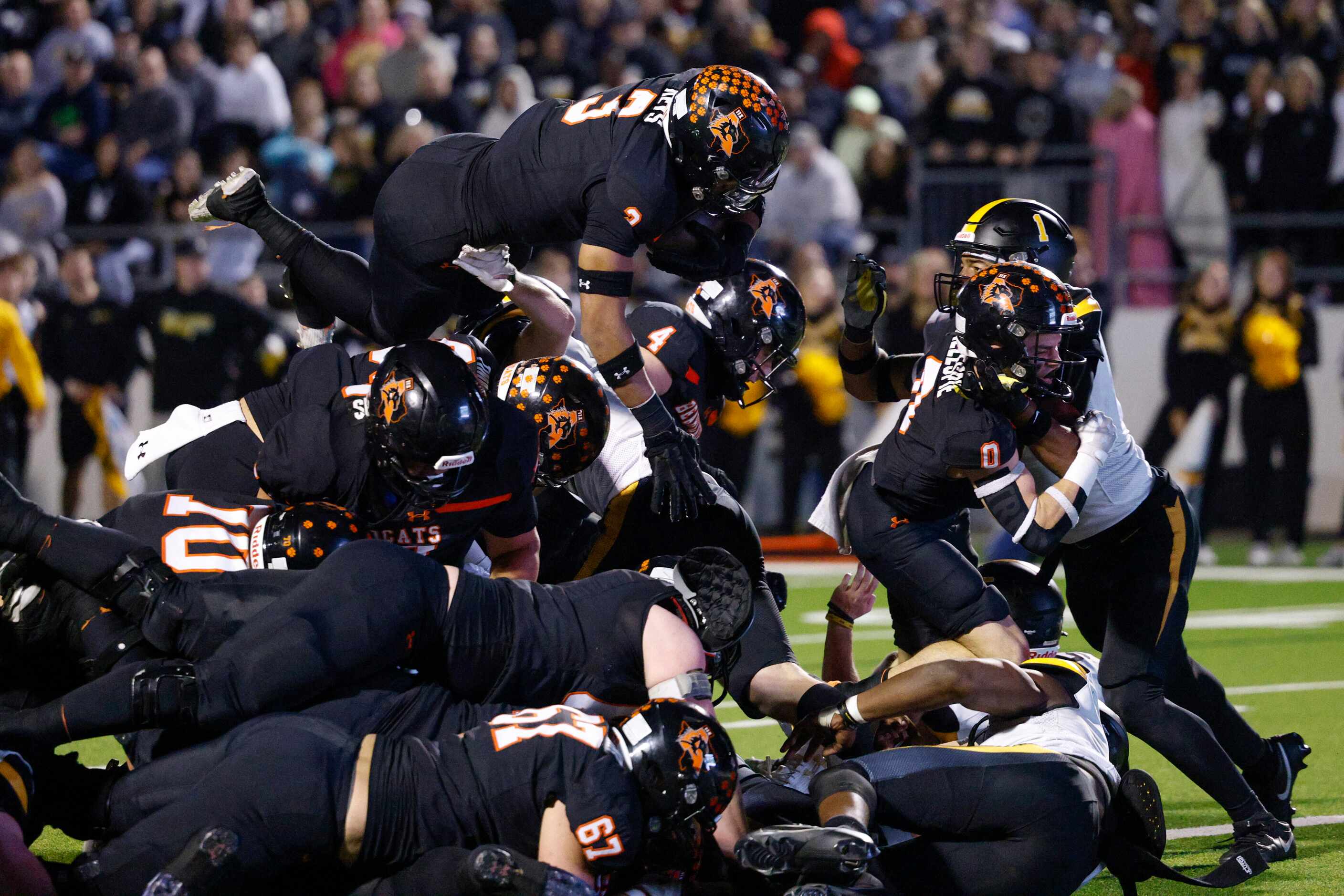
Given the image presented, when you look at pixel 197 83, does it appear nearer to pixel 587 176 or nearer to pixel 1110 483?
pixel 587 176

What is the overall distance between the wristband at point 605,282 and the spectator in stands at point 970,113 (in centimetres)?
820

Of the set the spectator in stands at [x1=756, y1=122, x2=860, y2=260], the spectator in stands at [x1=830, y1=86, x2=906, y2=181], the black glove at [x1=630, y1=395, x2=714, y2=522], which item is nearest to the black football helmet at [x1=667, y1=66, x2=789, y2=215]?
the black glove at [x1=630, y1=395, x2=714, y2=522]

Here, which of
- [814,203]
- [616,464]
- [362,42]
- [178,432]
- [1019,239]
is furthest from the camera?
[362,42]

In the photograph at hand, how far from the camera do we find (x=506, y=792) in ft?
14.5

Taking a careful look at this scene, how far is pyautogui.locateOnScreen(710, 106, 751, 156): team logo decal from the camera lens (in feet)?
19.1

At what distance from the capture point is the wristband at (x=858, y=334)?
660 centimetres

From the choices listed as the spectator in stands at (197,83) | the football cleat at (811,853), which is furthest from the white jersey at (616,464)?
the spectator in stands at (197,83)

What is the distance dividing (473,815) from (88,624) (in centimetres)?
138

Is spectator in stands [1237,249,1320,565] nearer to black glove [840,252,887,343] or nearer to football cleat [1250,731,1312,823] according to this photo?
football cleat [1250,731,1312,823]

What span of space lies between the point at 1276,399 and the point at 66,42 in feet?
32.2

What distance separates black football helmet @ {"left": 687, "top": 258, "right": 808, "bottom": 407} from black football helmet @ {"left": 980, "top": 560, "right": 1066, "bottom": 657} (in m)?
1.19

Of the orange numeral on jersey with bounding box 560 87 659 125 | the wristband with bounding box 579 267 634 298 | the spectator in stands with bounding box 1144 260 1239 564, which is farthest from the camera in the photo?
the spectator in stands with bounding box 1144 260 1239 564

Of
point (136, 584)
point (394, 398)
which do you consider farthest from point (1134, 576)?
point (136, 584)

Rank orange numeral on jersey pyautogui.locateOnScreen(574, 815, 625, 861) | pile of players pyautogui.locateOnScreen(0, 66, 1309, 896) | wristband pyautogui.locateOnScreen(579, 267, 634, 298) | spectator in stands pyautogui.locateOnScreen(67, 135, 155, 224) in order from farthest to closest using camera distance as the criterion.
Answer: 1. spectator in stands pyautogui.locateOnScreen(67, 135, 155, 224)
2. wristband pyautogui.locateOnScreen(579, 267, 634, 298)
3. pile of players pyautogui.locateOnScreen(0, 66, 1309, 896)
4. orange numeral on jersey pyautogui.locateOnScreen(574, 815, 625, 861)
